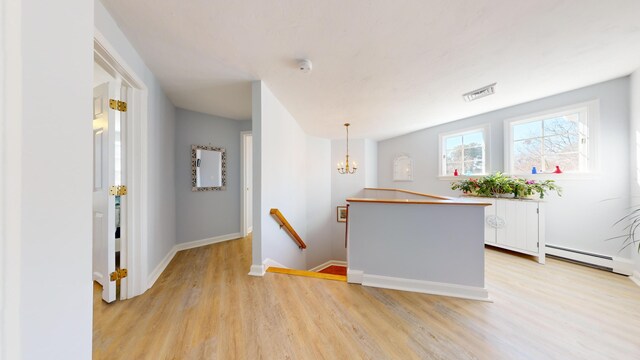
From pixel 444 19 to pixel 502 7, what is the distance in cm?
37

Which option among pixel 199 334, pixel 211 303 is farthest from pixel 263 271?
pixel 199 334

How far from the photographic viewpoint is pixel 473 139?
401 centimetres

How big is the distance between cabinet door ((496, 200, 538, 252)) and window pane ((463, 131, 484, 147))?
1364mm

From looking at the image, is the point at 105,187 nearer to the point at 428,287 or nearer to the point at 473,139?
the point at 428,287

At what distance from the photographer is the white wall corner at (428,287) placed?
6.31ft

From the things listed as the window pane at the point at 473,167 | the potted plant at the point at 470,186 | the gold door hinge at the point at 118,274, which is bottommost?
the gold door hinge at the point at 118,274

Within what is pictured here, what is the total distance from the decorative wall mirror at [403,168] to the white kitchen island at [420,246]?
3205 millimetres

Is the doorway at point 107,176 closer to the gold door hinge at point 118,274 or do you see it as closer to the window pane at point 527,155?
the gold door hinge at point 118,274

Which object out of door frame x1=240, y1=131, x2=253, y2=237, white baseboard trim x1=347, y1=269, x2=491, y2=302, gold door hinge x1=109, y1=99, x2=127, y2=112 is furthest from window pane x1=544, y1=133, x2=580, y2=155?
gold door hinge x1=109, y1=99, x2=127, y2=112

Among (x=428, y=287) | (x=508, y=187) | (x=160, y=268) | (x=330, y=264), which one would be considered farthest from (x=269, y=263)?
(x=508, y=187)

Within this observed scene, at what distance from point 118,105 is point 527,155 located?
5277 mm

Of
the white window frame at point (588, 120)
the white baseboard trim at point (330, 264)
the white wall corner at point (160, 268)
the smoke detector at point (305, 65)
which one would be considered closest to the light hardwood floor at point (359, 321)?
the white wall corner at point (160, 268)

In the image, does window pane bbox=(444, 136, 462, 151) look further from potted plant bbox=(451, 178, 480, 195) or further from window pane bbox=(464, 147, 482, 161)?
potted plant bbox=(451, 178, 480, 195)

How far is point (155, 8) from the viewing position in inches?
55.9
